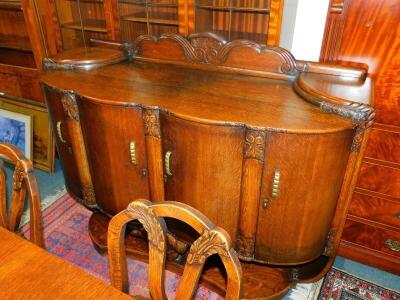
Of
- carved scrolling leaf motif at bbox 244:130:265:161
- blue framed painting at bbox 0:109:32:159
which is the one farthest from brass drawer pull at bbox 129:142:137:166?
blue framed painting at bbox 0:109:32:159

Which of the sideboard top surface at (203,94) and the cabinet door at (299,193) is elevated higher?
the sideboard top surface at (203,94)

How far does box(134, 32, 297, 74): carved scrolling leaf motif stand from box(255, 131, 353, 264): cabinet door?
512 millimetres

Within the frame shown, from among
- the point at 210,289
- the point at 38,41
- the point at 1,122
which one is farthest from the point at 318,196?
the point at 1,122

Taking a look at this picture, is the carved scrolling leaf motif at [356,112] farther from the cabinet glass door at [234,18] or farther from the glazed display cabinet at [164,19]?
the cabinet glass door at [234,18]

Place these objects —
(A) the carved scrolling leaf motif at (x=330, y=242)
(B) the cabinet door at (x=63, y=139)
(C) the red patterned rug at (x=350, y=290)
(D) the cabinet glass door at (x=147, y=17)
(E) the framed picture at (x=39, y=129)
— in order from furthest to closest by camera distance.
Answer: (E) the framed picture at (x=39, y=129)
(D) the cabinet glass door at (x=147, y=17)
(C) the red patterned rug at (x=350, y=290)
(B) the cabinet door at (x=63, y=139)
(A) the carved scrolling leaf motif at (x=330, y=242)

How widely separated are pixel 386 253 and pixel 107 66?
184 centimetres

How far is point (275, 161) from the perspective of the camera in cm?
125

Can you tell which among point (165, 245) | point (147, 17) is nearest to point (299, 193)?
point (165, 245)

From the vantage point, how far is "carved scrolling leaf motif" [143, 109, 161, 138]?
1.38 metres

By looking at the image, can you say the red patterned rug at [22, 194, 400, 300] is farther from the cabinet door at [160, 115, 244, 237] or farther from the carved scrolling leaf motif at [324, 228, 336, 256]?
the cabinet door at [160, 115, 244, 237]

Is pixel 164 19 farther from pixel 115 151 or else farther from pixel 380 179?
pixel 380 179

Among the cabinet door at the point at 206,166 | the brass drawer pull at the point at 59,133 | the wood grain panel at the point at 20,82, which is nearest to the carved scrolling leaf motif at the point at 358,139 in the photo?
the cabinet door at the point at 206,166

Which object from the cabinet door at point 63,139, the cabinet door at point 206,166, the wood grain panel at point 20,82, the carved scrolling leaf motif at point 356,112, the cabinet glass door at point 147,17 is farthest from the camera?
the wood grain panel at point 20,82

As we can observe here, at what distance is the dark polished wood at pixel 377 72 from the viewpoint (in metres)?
1.38
